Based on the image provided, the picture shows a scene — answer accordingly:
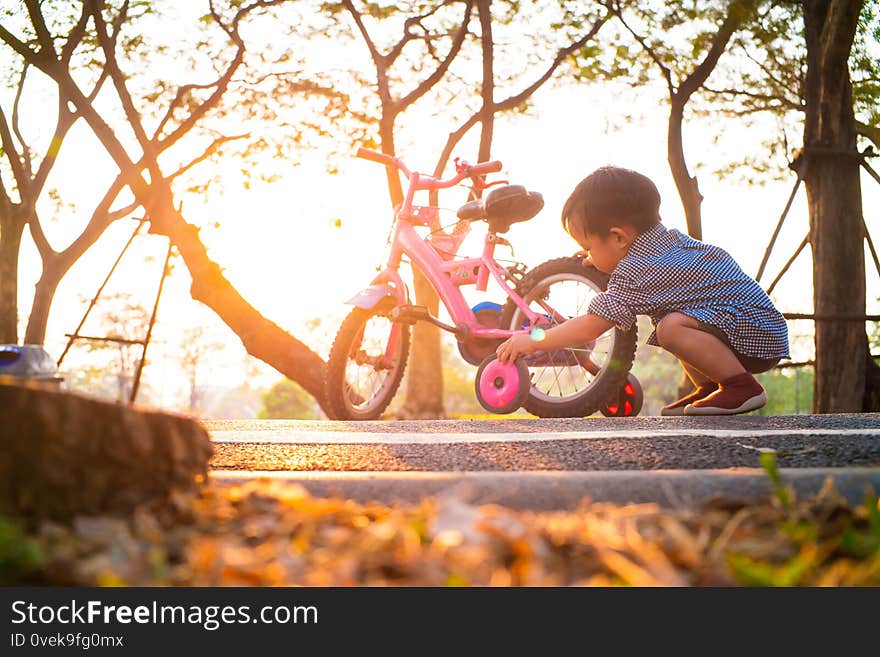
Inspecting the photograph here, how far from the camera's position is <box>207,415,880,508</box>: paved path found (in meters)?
1.92

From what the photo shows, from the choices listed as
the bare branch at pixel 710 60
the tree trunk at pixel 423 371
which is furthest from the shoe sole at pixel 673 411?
the bare branch at pixel 710 60

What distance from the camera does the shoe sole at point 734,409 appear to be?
4.37 meters

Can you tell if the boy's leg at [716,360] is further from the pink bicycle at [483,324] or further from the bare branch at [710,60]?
the bare branch at [710,60]

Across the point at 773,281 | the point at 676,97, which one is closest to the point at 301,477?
the point at 773,281

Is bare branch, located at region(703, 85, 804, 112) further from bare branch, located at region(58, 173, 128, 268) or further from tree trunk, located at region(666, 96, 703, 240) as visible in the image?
bare branch, located at region(58, 173, 128, 268)

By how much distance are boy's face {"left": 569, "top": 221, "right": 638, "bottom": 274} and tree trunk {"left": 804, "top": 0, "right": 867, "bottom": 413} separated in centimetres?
514

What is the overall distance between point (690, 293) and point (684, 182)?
348 inches

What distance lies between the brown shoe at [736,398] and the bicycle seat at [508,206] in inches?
64.8

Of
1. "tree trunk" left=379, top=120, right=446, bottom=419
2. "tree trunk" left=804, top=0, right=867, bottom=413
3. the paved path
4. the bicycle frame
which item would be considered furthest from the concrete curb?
Result: "tree trunk" left=379, top=120, right=446, bottom=419

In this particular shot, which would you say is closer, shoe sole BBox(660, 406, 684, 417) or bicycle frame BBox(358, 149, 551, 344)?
shoe sole BBox(660, 406, 684, 417)

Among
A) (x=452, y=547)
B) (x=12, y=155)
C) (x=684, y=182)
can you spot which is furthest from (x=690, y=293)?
(x=12, y=155)
